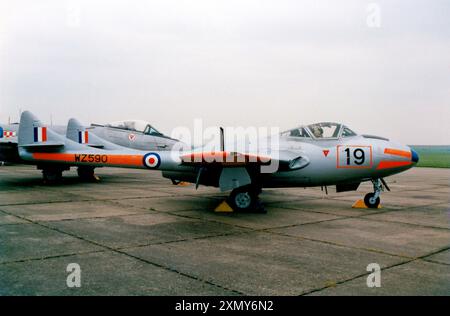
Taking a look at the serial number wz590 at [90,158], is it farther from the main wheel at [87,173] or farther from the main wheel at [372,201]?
the main wheel at [372,201]

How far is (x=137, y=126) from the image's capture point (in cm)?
1834

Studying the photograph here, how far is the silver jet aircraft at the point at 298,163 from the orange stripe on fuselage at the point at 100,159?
35 mm

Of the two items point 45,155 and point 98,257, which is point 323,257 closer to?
point 98,257

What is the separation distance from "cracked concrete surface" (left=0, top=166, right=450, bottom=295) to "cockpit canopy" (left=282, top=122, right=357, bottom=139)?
1946 millimetres

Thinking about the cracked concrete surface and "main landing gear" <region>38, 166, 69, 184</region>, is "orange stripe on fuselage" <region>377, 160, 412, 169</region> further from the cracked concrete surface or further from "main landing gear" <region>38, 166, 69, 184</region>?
"main landing gear" <region>38, 166, 69, 184</region>

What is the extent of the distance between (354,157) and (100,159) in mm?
7050

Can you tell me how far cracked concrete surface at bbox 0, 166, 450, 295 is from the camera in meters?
4.38

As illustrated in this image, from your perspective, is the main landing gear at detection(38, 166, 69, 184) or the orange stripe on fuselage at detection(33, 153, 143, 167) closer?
the orange stripe on fuselage at detection(33, 153, 143, 167)

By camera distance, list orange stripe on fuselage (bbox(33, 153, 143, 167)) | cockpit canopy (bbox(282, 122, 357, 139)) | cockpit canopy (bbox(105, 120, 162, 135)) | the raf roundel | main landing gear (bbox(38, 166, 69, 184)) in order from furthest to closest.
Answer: cockpit canopy (bbox(105, 120, 162, 135))
main landing gear (bbox(38, 166, 69, 184))
orange stripe on fuselage (bbox(33, 153, 143, 167))
the raf roundel
cockpit canopy (bbox(282, 122, 357, 139))

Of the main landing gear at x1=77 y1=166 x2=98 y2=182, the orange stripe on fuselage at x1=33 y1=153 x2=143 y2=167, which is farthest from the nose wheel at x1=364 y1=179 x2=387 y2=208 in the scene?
the main landing gear at x1=77 y1=166 x2=98 y2=182

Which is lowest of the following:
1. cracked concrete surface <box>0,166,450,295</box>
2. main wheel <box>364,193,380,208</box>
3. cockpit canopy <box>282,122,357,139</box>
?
cracked concrete surface <box>0,166,450,295</box>

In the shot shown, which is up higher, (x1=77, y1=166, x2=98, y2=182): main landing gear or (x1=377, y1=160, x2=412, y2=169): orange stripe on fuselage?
(x1=377, y1=160, x2=412, y2=169): orange stripe on fuselage
